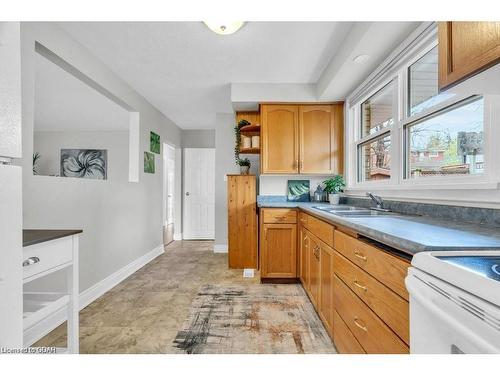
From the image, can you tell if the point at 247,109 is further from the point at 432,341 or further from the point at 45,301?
the point at 432,341

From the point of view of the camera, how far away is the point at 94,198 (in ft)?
8.73

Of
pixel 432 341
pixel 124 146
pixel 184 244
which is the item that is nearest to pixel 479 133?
pixel 432 341

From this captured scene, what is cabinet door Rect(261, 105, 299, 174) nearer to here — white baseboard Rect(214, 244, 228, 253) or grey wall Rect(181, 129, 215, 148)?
white baseboard Rect(214, 244, 228, 253)

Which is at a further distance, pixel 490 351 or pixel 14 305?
pixel 14 305

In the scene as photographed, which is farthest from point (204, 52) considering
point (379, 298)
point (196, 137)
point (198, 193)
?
point (198, 193)

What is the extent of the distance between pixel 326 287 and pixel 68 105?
4403 mm

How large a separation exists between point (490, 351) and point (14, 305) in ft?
4.24

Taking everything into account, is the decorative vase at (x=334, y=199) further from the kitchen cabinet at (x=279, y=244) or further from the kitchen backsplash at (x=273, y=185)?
the kitchen backsplash at (x=273, y=185)

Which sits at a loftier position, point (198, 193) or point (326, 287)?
point (198, 193)

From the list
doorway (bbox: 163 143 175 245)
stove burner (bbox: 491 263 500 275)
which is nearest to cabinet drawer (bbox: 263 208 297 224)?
stove burner (bbox: 491 263 500 275)

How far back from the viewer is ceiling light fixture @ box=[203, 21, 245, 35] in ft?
6.51

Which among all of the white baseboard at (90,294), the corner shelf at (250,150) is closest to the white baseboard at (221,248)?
the white baseboard at (90,294)

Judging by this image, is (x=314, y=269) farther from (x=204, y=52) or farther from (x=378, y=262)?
(x=204, y=52)
